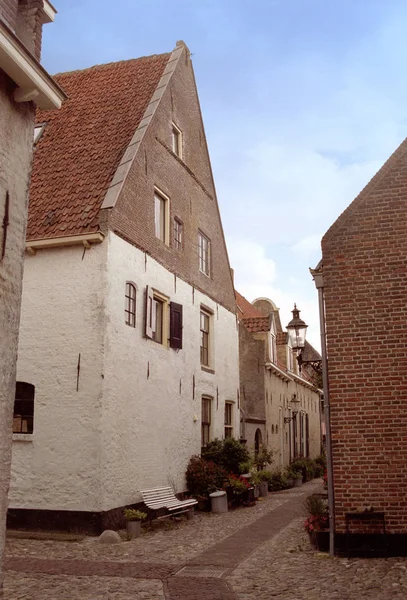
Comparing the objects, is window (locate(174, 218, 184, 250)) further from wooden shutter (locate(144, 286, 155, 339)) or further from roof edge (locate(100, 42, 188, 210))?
roof edge (locate(100, 42, 188, 210))

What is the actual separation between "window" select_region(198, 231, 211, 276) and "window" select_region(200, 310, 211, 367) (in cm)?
132

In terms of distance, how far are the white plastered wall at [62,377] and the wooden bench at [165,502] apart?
5.92 feet

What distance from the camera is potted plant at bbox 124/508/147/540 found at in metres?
11.4

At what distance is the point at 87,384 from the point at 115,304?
5.68 feet

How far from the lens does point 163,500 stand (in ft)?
44.2

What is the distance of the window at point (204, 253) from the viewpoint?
18.2 metres

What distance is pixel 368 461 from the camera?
357 inches

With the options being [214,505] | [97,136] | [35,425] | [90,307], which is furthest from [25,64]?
[214,505]

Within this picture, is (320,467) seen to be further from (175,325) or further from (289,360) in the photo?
(175,325)

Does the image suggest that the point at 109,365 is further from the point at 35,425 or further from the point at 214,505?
the point at 214,505

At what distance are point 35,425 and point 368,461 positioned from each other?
643 cm

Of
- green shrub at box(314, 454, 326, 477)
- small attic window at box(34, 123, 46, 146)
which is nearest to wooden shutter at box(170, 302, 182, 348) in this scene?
small attic window at box(34, 123, 46, 146)

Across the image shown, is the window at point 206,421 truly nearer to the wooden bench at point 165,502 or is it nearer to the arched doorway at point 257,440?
the wooden bench at point 165,502

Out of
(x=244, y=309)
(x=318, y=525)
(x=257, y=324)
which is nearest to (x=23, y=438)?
(x=318, y=525)
